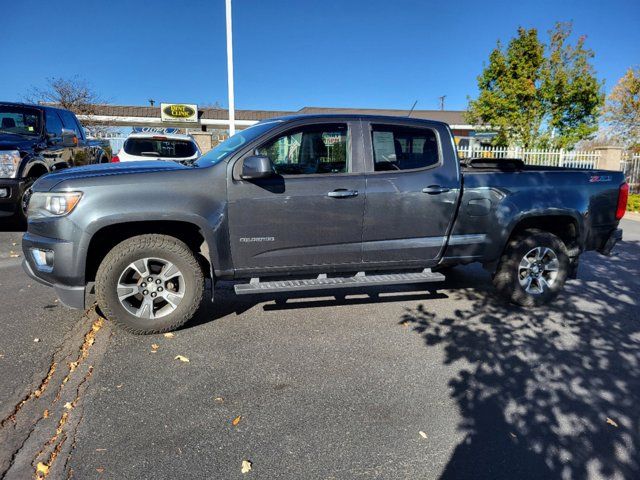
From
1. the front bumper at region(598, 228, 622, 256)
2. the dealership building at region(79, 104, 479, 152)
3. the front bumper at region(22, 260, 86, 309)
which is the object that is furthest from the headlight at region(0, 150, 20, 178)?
the dealership building at region(79, 104, 479, 152)

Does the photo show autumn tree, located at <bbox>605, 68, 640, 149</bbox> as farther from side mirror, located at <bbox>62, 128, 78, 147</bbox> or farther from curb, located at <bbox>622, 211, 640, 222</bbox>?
side mirror, located at <bbox>62, 128, 78, 147</bbox>

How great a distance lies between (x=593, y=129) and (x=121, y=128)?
27220 millimetres

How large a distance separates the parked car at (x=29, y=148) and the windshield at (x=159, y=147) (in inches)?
42.5

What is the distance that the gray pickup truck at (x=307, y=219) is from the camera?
387 cm

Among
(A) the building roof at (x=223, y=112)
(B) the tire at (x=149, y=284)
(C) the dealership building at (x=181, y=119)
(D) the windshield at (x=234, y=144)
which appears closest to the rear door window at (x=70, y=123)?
(D) the windshield at (x=234, y=144)

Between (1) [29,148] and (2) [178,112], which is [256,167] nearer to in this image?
(1) [29,148]

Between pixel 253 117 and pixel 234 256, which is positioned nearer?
pixel 234 256

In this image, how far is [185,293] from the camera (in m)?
4.10

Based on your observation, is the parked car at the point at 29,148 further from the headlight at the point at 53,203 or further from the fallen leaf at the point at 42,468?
the fallen leaf at the point at 42,468

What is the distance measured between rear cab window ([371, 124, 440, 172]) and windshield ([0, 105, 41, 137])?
6.72 m

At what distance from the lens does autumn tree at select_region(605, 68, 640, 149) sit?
22425 millimetres

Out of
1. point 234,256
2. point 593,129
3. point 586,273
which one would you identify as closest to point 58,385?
point 234,256

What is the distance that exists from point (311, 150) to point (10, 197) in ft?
17.9

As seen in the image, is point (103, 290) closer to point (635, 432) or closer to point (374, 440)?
point (374, 440)
